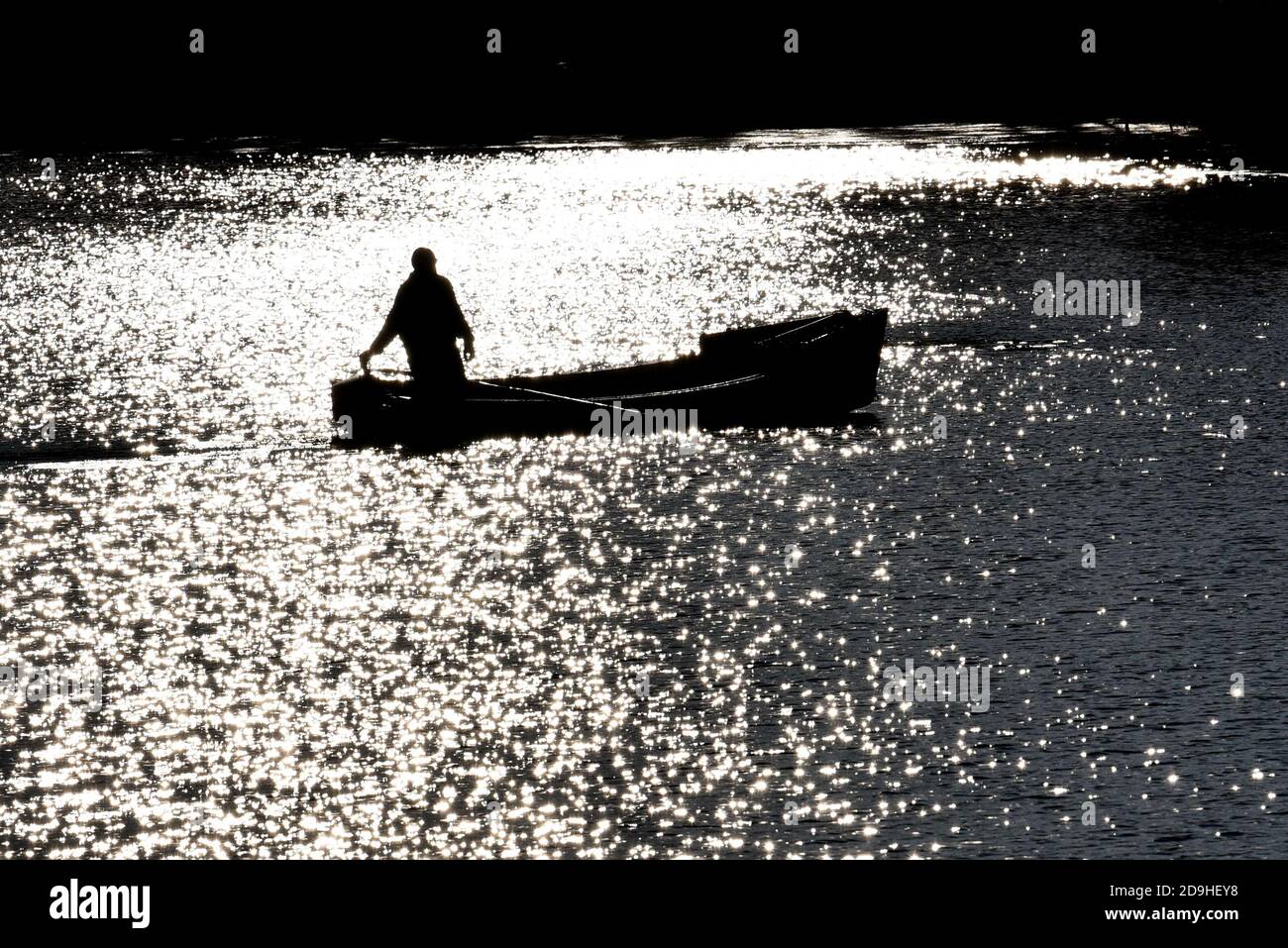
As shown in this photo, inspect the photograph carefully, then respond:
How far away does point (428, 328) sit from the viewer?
24.4 m

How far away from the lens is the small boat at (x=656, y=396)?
24.4 m

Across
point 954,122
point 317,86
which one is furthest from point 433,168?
point 317,86

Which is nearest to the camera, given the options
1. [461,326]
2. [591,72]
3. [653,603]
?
[653,603]

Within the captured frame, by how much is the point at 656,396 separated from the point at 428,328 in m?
2.74

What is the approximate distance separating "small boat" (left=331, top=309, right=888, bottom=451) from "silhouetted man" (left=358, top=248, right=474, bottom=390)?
274mm
